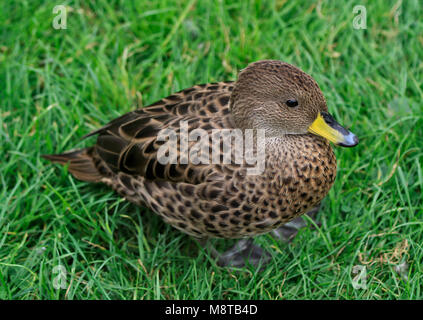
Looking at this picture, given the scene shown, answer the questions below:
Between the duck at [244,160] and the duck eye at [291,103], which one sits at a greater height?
the duck eye at [291,103]

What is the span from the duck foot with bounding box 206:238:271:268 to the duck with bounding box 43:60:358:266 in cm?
29

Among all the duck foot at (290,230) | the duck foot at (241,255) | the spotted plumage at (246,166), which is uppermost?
the spotted plumage at (246,166)

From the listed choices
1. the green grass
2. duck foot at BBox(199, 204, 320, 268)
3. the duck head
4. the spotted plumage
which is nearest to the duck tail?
the green grass

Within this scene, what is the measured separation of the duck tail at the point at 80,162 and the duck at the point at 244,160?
408 mm

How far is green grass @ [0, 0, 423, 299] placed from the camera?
3178 mm

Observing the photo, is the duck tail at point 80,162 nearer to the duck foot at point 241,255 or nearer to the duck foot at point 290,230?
the duck foot at point 241,255

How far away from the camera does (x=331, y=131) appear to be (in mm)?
2812

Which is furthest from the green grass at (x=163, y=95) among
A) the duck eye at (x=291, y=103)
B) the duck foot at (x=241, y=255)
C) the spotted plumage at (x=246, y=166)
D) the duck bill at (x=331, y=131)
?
the duck eye at (x=291, y=103)

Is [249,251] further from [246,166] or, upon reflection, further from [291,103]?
[291,103]

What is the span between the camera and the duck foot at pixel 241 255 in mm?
3287

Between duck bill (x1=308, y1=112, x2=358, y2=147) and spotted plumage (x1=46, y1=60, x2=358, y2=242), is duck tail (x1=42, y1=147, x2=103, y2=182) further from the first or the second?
duck bill (x1=308, y1=112, x2=358, y2=147)

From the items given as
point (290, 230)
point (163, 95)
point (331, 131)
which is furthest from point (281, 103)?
point (163, 95)
